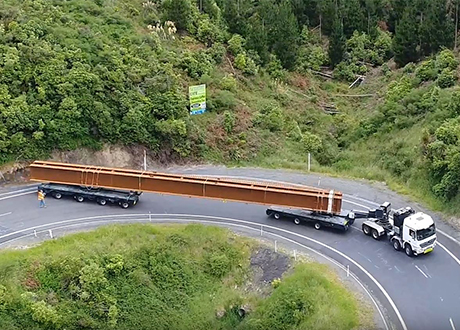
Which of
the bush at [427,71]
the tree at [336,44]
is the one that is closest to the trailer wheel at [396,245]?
the bush at [427,71]

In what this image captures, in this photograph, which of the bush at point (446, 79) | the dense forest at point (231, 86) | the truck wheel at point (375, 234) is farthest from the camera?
the bush at point (446, 79)

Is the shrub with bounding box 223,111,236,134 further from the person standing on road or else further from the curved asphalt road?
the person standing on road

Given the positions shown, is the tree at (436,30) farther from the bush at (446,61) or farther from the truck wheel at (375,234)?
the truck wheel at (375,234)

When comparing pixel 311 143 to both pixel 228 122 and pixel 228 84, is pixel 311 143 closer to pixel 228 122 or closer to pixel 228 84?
pixel 228 122

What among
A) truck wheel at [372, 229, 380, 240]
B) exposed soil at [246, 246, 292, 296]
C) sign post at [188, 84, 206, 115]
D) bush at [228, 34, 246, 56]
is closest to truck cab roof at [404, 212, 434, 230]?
truck wheel at [372, 229, 380, 240]

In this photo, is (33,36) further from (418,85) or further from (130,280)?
(418,85)
